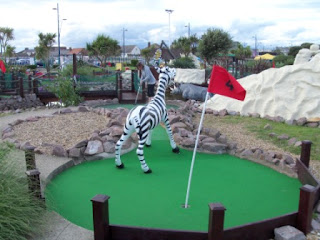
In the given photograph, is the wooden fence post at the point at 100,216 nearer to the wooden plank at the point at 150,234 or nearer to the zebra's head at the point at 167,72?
the wooden plank at the point at 150,234

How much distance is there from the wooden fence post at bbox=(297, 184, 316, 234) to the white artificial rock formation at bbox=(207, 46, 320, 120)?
674cm

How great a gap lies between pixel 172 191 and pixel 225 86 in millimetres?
1675

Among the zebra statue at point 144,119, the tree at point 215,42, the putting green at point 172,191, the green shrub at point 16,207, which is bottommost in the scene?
the putting green at point 172,191

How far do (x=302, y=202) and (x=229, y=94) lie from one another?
4.62 feet

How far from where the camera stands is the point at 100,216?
299cm

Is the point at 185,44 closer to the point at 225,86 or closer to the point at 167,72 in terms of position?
the point at 167,72

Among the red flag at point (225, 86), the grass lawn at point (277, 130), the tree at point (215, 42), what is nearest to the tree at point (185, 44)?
the tree at point (215, 42)

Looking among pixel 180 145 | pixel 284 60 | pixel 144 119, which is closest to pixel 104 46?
pixel 284 60

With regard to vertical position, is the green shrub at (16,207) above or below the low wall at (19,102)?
above

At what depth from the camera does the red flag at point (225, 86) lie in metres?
3.88

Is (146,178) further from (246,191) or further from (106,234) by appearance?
(106,234)

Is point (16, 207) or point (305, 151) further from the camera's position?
point (305, 151)

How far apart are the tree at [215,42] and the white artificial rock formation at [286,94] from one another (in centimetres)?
1502

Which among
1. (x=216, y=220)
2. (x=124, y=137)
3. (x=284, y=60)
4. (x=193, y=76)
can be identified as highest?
(x=284, y=60)
